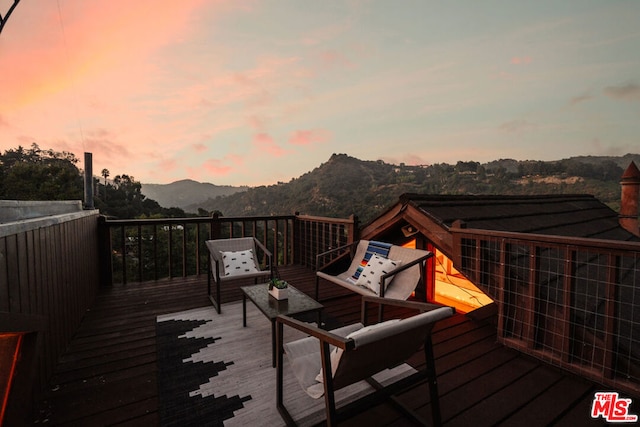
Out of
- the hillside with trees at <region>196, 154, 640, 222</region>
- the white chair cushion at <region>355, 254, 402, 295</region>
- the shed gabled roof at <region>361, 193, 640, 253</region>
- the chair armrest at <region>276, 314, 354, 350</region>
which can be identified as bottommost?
the white chair cushion at <region>355, 254, 402, 295</region>

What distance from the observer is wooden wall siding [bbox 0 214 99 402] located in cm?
147

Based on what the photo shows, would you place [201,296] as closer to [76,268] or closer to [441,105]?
[76,268]

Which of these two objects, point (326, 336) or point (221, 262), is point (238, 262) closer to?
point (221, 262)

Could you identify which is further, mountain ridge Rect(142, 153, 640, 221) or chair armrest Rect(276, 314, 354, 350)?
mountain ridge Rect(142, 153, 640, 221)

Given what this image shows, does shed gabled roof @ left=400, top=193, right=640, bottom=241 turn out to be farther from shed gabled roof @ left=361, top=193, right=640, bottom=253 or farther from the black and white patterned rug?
the black and white patterned rug

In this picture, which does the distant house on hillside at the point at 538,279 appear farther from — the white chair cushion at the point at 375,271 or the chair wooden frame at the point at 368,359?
the chair wooden frame at the point at 368,359

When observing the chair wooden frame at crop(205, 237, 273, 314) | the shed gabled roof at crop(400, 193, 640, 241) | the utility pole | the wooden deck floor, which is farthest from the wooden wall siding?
the shed gabled roof at crop(400, 193, 640, 241)

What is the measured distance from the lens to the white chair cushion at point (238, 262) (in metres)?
3.54

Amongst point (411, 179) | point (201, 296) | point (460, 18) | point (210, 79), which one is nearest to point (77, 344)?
point (201, 296)

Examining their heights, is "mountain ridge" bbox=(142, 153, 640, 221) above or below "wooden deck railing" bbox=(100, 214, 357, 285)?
A: above

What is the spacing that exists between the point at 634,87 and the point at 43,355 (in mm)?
14207

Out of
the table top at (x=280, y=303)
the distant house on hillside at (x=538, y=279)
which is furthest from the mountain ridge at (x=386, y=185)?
the table top at (x=280, y=303)

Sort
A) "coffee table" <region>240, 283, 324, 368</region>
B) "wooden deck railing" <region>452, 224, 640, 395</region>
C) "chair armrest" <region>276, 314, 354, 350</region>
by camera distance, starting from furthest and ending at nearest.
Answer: "coffee table" <region>240, 283, 324, 368</region> → "wooden deck railing" <region>452, 224, 640, 395</region> → "chair armrest" <region>276, 314, 354, 350</region>

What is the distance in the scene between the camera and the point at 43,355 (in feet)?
5.95
